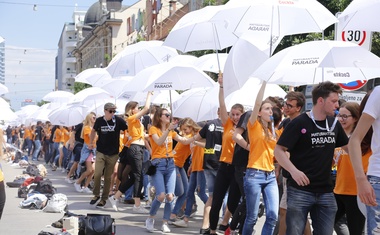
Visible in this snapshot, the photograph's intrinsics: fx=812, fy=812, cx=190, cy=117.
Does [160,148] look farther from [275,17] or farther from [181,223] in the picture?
[275,17]

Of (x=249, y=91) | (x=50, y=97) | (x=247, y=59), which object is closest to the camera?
(x=247, y=59)

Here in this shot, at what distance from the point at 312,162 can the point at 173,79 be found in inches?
233

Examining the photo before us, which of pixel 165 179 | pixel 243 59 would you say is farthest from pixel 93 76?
pixel 243 59

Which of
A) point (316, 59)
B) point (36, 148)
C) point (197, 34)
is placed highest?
point (197, 34)

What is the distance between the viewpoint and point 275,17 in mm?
10156

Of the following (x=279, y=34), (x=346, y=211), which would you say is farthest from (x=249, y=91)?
(x=346, y=211)

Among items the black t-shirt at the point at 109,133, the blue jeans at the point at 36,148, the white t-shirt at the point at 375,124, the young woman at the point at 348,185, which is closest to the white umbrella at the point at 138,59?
the black t-shirt at the point at 109,133

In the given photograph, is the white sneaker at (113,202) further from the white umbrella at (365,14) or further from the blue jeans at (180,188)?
the white umbrella at (365,14)

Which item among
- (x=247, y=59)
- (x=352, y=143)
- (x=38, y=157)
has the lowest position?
(x=38, y=157)

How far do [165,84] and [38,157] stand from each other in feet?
96.6

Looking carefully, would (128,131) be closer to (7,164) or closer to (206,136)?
(206,136)

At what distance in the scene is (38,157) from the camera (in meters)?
40.8

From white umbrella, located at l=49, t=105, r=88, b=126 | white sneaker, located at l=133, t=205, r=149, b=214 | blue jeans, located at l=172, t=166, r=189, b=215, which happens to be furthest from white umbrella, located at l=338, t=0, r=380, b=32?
white umbrella, located at l=49, t=105, r=88, b=126

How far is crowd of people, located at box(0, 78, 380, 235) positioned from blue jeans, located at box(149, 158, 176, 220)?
0.05 feet
